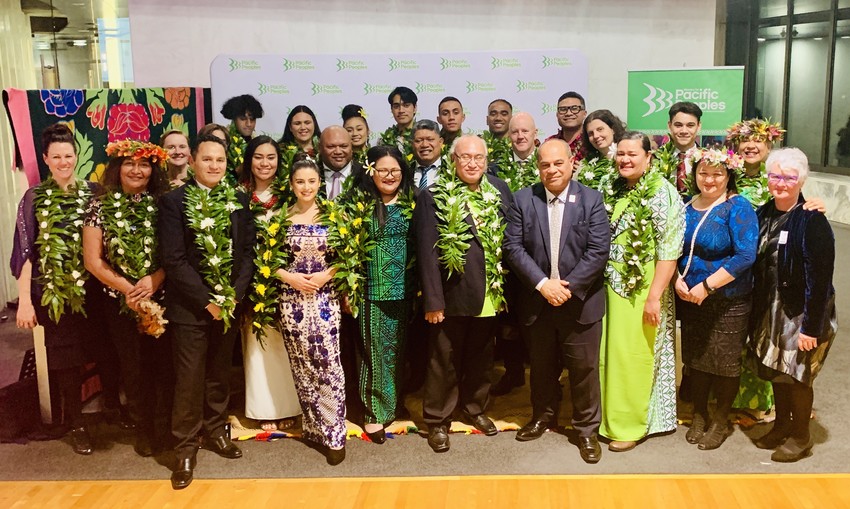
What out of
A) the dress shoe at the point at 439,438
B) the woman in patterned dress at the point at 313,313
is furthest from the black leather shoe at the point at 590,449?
the woman in patterned dress at the point at 313,313

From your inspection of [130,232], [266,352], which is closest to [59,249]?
[130,232]

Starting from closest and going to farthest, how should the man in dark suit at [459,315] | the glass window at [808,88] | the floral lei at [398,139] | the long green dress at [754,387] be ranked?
1. the man in dark suit at [459,315]
2. the long green dress at [754,387]
3. the floral lei at [398,139]
4. the glass window at [808,88]

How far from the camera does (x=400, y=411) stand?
4.23 metres

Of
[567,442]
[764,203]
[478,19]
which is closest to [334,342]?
[567,442]

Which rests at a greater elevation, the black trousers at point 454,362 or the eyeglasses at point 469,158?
the eyeglasses at point 469,158

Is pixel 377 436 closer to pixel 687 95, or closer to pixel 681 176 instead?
pixel 681 176

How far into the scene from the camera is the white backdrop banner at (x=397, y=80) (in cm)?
576

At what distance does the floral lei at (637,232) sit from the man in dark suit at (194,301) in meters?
1.89

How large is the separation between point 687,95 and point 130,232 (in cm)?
417

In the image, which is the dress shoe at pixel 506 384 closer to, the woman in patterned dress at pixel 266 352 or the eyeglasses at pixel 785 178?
the woman in patterned dress at pixel 266 352

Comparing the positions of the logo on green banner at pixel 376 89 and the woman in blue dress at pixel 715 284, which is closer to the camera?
the woman in blue dress at pixel 715 284

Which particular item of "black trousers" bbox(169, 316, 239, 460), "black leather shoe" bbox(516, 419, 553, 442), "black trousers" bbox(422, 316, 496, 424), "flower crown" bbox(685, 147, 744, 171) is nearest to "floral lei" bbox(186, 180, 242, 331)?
"black trousers" bbox(169, 316, 239, 460)

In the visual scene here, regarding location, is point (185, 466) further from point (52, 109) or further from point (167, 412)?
point (52, 109)

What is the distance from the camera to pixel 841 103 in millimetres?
11062
